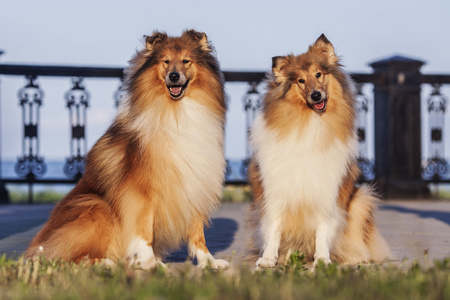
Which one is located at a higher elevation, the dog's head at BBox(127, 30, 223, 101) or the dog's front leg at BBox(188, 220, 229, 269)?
the dog's head at BBox(127, 30, 223, 101)

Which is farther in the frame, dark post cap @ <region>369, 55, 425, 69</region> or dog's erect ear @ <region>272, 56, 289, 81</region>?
dark post cap @ <region>369, 55, 425, 69</region>

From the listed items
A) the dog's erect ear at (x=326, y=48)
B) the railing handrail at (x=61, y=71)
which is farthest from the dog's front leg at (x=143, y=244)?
the railing handrail at (x=61, y=71)

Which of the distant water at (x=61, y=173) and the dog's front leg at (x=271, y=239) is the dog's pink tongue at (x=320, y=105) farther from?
the distant water at (x=61, y=173)

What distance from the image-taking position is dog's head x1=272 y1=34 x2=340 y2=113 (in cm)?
457

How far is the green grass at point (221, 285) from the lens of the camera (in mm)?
2725

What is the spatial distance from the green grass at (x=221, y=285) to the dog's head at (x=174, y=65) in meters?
1.38

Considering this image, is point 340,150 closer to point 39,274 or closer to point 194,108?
point 194,108

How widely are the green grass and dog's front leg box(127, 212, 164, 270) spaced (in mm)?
607

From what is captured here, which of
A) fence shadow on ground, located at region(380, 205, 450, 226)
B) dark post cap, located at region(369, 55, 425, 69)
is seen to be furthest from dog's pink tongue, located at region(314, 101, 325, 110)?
dark post cap, located at region(369, 55, 425, 69)

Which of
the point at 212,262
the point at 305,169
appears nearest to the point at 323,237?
the point at 305,169

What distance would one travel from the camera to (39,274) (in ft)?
11.7

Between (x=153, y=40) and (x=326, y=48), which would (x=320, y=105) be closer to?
(x=326, y=48)

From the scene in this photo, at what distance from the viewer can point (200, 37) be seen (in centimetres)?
468

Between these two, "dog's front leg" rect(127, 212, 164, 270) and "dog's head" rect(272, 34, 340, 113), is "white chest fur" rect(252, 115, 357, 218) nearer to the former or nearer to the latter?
"dog's head" rect(272, 34, 340, 113)
